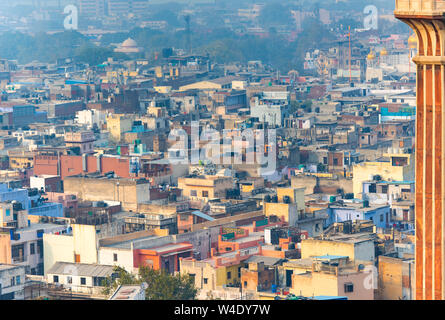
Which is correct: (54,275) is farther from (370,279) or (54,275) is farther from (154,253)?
(370,279)

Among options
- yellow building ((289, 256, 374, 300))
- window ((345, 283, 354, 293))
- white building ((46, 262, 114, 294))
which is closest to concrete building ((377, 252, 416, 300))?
yellow building ((289, 256, 374, 300))

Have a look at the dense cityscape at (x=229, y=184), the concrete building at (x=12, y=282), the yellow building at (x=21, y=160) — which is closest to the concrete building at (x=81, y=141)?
the dense cityscape at (x=229, y=184)

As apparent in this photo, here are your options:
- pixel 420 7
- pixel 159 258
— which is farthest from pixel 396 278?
pixel 420 7

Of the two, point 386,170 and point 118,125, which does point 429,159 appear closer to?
point 386,170

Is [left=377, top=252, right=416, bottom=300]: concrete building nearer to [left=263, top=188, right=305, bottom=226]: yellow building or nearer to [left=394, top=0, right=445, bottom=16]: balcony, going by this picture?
[left=263, top=188, right=305, bottom=226]: yellow building

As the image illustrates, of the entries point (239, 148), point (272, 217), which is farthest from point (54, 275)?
point (239, 148)

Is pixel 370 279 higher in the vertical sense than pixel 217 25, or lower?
lower

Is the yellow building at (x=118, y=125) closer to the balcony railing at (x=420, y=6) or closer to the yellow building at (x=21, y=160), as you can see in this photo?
the yellow building at (x=21, y=160)

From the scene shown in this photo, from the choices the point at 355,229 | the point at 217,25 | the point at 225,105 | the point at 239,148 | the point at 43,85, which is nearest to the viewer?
the point at 355,229
